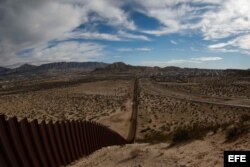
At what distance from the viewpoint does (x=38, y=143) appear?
560 cm

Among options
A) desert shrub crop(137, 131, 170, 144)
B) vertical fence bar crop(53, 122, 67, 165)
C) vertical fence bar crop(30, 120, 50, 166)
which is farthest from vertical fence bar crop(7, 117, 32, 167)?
desert shrub crop(137, 131, 170, 144)

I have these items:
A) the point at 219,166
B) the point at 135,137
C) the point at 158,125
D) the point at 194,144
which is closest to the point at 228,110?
the point at 158,125

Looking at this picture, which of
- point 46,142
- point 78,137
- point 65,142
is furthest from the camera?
point 78,137

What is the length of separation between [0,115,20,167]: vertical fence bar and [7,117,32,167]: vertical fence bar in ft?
0.23

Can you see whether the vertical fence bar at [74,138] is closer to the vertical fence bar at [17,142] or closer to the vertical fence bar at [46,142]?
the vertical fence bar at [46,142]

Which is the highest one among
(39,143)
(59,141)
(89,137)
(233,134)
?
(39,143)

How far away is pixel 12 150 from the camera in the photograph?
190 inches

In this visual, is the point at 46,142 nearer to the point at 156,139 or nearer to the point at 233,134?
the point at 233,134

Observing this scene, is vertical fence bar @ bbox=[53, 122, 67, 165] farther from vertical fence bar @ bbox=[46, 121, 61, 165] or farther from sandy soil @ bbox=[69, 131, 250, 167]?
sandy soil @ bbox=[69, 131, 250, 167]

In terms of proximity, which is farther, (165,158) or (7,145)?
(165,158)

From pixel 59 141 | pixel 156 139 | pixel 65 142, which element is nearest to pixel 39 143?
pixel 59 141

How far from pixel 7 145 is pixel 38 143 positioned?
3.11ft

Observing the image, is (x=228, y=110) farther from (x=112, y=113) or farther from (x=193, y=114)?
(x=112, y=113)

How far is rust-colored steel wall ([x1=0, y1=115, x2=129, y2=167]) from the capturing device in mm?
4703
